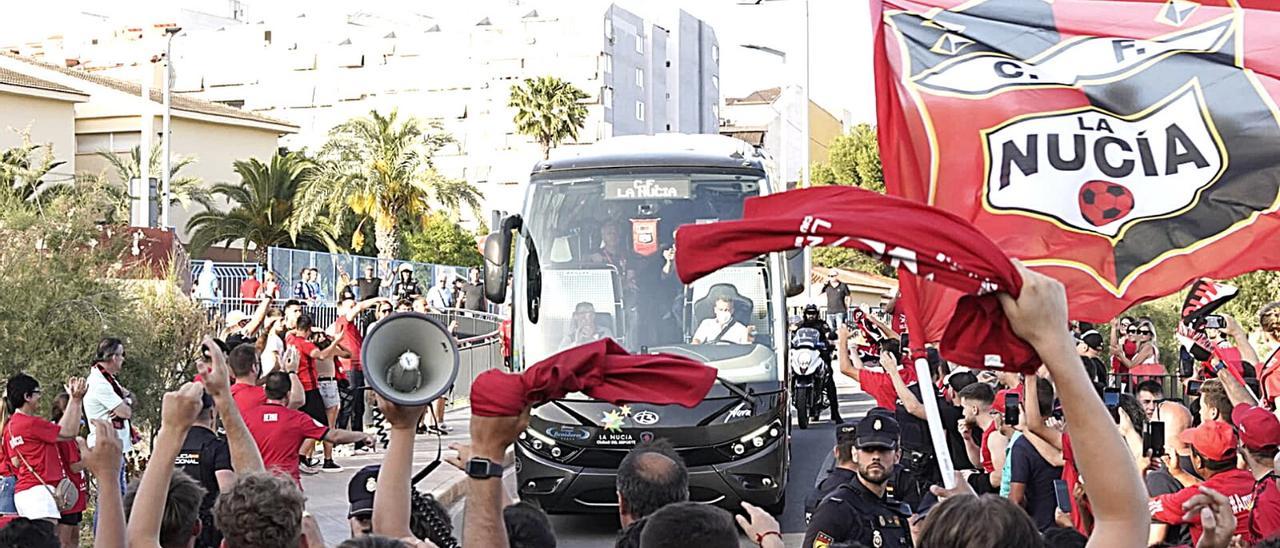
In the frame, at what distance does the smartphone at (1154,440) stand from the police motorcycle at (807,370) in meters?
14.5

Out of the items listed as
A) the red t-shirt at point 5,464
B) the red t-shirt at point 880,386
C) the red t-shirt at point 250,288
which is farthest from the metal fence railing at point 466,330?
the red t-shirt at point 5,464

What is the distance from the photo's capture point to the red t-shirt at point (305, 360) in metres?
14.3

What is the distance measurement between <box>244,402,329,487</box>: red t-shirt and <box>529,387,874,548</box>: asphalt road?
3668 millimetres

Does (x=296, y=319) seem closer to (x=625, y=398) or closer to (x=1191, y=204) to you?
(x=1191, y=204)

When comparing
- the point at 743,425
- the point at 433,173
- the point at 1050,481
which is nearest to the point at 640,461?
the point at 1050,481

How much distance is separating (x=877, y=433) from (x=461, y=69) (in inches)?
3512

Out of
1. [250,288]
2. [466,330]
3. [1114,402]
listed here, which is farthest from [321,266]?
[1114,402]

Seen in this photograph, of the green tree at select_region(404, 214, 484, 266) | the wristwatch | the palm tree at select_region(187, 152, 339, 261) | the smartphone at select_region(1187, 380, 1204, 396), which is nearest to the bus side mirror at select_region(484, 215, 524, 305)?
the smartphone at select_region(1187, 380, 1204, 396)

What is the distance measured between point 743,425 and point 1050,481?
16.8 feet

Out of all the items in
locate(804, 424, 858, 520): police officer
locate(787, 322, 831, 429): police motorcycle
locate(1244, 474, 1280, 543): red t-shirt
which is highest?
locate(804, 424, 858, 520): police officer

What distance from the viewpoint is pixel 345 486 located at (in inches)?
564

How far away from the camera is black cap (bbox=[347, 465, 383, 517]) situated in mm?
4988

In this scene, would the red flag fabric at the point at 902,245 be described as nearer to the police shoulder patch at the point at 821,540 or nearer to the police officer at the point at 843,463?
the police shoulder patch at the point at 821,540

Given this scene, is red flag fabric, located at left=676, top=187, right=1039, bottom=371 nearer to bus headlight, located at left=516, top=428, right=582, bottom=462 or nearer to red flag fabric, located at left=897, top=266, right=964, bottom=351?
red flag fabric, located at left=897, top=266, right=964, bottom=351
